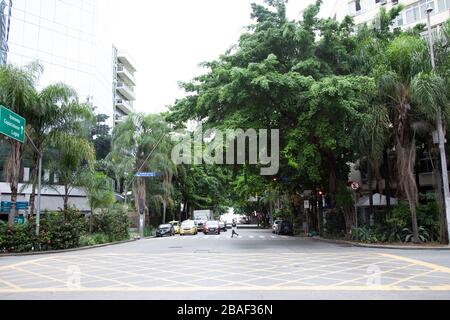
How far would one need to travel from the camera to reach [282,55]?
2386cm

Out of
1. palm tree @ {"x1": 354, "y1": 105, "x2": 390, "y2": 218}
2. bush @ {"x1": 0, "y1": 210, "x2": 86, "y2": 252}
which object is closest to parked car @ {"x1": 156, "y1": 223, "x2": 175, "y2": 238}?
bush @ {"x1": 0, "y1": 210, "x2": 86, "y2": 252}

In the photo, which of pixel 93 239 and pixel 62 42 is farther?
pixel 62 42

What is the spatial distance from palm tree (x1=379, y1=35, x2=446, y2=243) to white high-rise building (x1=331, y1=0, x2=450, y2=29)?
9651 millimetres

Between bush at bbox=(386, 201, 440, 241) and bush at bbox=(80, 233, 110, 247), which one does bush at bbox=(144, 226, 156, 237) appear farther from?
bush at bbox=(386, 201, 440, 241)

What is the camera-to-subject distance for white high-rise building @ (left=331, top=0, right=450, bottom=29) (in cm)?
3341

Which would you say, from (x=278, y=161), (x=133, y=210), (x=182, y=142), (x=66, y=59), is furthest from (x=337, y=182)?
(x=66, y=59)

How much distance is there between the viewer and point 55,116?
22.6m

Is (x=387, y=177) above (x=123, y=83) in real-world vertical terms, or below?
below

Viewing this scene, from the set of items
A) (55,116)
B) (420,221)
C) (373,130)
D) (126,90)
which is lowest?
(420,221)

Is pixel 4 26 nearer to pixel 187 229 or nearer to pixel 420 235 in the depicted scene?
pixel 187 229

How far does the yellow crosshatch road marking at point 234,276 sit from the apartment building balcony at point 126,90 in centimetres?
5785

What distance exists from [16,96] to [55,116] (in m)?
2.15

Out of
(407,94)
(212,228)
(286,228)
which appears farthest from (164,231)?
(407,94)
